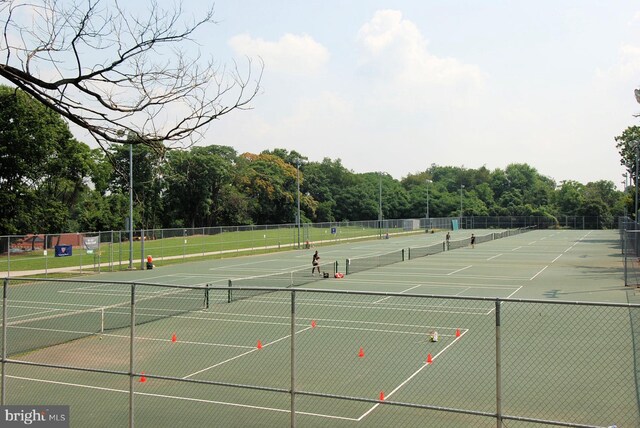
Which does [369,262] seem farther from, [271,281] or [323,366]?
[323,366]

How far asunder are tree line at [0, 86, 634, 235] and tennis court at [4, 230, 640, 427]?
4.15 meters

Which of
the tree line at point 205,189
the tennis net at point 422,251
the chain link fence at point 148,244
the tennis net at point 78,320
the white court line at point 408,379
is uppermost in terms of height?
the tree line at point 205,189

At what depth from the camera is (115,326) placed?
20.0 m

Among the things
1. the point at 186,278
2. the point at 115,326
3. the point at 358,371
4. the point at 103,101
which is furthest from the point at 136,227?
the point at 103,101

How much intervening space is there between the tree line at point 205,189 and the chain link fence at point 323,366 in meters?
4.18

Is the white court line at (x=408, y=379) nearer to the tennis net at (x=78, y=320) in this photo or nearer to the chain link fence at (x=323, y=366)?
the chain link fence at (x=323, y=366)

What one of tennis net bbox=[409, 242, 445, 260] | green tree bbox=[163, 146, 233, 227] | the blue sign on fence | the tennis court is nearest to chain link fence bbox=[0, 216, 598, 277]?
the blue sign on fence

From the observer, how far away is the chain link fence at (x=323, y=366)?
10.8 metres

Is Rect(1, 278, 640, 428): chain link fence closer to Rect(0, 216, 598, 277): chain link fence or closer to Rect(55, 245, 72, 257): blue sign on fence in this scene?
Rect(55, 245, 72, 257): blue sign on fence

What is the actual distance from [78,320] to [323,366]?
395 inches

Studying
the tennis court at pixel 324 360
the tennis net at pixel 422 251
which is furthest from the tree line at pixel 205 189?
the tennis net at pixel 422 251

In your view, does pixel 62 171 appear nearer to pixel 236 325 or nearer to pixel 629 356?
pixel 236 325

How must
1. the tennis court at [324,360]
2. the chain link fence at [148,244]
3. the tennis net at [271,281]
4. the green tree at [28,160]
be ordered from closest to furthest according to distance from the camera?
1. the tennis court at [324,360]
2. the tennis net at [271,281]
3. the chain link fence at [148,244]
4. the green tree at [28,160]

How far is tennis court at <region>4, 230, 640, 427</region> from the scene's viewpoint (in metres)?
11.0
